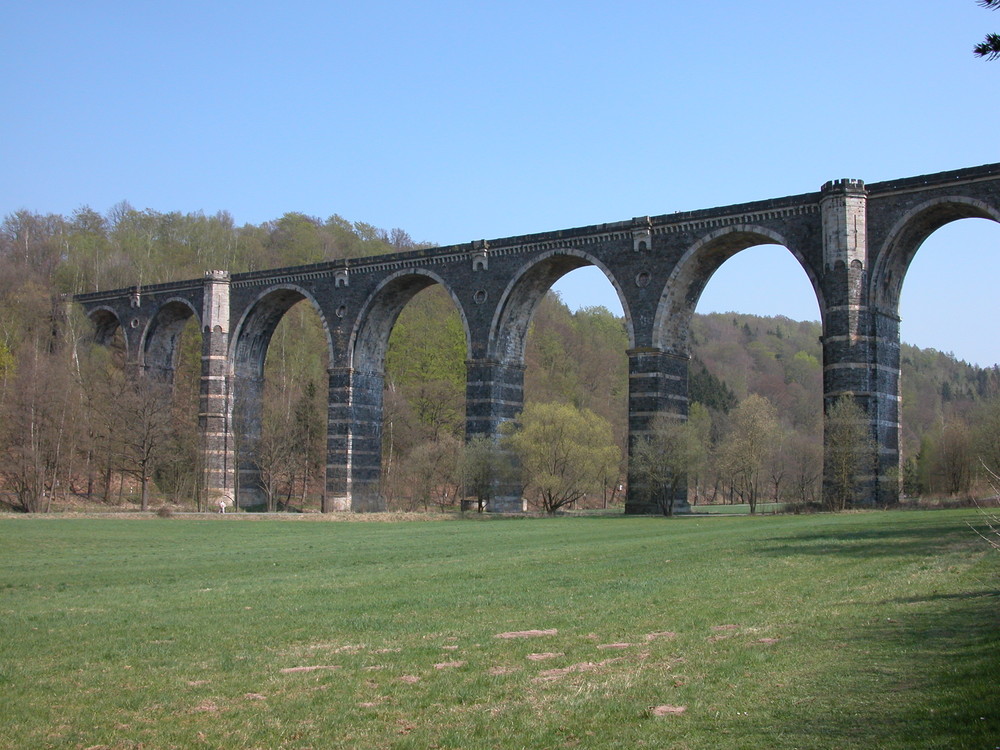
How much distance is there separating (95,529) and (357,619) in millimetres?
23297

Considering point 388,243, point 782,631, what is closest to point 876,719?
point 782,631

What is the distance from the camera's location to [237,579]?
17.4 m

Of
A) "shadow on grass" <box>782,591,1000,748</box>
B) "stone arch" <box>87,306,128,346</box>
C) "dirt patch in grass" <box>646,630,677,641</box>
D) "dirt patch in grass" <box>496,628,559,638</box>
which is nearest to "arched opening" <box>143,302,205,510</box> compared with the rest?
"stone arch" <box>87,306,128,346</box>

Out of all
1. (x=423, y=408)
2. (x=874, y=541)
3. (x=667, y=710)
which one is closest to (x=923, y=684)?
(x=667, y=710)

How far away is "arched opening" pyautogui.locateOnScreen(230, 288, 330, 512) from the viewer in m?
53.8

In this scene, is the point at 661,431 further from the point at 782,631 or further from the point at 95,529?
the point at 782,631

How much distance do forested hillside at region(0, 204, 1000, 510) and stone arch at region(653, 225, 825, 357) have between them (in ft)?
13.0

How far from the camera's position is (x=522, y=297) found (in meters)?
45.8

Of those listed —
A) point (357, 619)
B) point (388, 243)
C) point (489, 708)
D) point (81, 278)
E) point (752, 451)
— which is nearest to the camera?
point (489, 708)

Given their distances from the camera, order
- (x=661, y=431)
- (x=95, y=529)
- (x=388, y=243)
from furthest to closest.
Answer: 1. (x=388, y=243)
2. (x=661, y=431)
3. (x=95, y=529)

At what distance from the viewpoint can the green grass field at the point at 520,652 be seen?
23.8 ft

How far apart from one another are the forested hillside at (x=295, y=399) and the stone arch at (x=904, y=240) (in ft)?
22.6

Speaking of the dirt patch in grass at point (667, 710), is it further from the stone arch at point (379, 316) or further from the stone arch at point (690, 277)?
the stone arch at point (379, 316)

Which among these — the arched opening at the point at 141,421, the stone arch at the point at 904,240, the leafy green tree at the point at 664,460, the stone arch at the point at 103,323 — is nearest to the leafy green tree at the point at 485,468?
the leafy green tree at the point at 664,460
